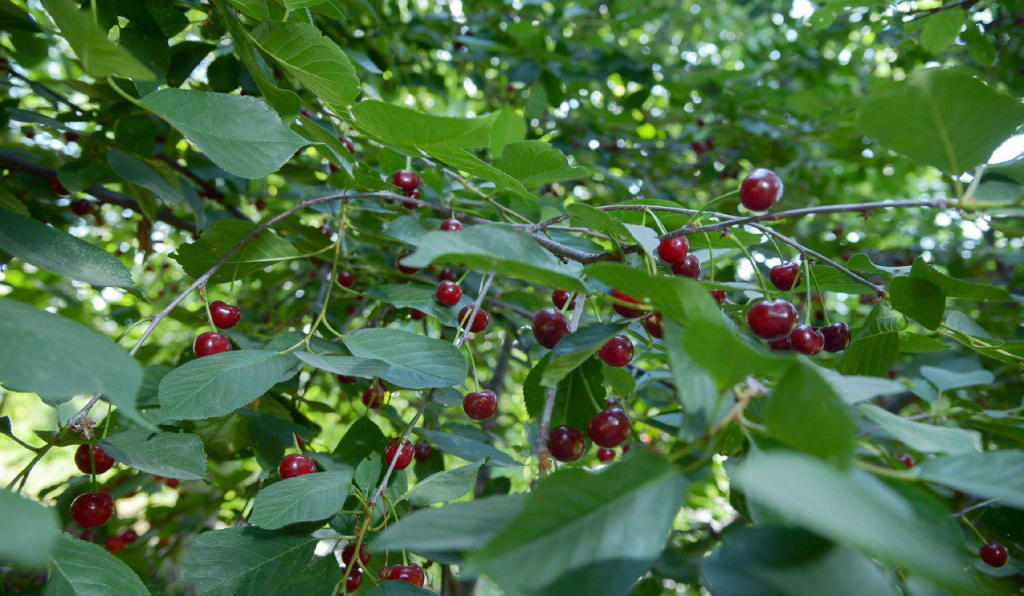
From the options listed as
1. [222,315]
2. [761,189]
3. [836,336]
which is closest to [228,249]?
[222,315]

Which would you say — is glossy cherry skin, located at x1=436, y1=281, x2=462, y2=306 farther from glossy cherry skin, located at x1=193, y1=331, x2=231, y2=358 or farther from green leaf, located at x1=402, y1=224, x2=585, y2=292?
green leaf, located at x1=402, y1=224, x2=585, y2=292

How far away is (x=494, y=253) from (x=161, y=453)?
0.71 meters

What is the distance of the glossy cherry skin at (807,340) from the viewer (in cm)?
99

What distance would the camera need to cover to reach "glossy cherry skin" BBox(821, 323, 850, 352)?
114 cm

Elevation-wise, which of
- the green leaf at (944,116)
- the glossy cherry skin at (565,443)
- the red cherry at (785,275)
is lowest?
the glossy cherry skin at (565,443)

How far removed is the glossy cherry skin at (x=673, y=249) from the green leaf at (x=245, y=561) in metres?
0.78

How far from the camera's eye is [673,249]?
101 cm

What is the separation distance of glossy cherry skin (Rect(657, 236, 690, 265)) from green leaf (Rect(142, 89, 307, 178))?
0.63m

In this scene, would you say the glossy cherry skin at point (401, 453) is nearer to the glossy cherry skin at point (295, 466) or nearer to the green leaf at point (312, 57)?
the glossy cherry skin at point (295, 466)

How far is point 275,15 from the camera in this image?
1211 mm

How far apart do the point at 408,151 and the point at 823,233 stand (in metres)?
3.27

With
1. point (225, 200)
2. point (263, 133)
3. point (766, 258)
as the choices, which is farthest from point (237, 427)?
point (766, 258)

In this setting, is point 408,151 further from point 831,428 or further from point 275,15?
point 831,428

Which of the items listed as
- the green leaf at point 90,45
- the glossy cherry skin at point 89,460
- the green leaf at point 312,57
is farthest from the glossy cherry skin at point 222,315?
the green leaf at point 90,45
